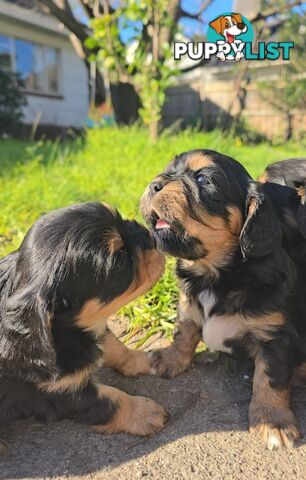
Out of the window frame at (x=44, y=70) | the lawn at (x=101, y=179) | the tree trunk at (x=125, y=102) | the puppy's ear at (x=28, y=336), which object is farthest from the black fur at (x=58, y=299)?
the window frame at (x=44, y=70)

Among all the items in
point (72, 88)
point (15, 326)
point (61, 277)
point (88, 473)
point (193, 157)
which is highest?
point (72, 88)

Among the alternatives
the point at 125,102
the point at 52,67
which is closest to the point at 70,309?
the point at 125,102

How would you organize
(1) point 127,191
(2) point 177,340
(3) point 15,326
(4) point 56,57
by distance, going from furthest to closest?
1. (4) point 56,57
2. (1) point 127,191
3. (2) point 177,340
4. (3) point 15,326

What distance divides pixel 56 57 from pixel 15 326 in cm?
1726

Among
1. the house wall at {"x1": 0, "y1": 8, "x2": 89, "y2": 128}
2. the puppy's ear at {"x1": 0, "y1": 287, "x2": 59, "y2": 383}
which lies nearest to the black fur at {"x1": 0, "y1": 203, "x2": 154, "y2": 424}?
the puppy's ear at {"x1": 0, "y1": 287, "x2": 59, "y2": 383}

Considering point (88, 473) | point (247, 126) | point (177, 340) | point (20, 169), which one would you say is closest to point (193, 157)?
point (177, 340)

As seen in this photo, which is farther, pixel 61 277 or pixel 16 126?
pixel 16 126

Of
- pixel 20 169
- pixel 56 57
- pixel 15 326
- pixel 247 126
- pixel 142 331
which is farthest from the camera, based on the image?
pixel 56 57

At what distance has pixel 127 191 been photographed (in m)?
5.14

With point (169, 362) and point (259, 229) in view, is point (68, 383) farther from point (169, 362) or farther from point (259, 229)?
point (259, 229)

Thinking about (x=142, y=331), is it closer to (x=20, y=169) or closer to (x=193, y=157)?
(x=193, y=157)

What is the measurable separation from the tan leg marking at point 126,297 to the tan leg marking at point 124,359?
1.14ft

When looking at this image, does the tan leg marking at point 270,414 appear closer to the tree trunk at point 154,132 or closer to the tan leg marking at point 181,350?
the tan leg marking at point 181,350

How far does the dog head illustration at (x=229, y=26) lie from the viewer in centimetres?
584
